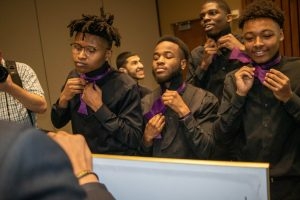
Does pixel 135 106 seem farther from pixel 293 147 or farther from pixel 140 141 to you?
pixel 293 147

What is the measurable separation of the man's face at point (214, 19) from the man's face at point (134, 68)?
1.03m

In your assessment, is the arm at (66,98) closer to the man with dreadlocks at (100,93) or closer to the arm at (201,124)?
the man with dreadlocks at (100,93)

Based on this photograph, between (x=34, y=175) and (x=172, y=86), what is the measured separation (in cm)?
149

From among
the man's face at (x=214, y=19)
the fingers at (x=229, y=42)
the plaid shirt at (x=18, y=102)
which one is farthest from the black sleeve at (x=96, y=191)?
the man's face at (x=214, y=19)

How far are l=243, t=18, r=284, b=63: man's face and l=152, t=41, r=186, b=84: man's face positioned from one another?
1.36ft

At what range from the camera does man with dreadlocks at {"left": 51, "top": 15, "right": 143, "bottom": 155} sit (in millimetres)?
1879

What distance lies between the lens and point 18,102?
1.81 meters

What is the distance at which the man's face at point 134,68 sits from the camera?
3.33 meters

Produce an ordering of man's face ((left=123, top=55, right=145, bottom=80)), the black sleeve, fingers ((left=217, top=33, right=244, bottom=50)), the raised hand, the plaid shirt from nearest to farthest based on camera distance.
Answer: the black sleeve, the raised hand, the plaid shirt, fingers ((left=217, top=33, right=244, bottom=50)), man's face ((left=123, top=55, right=145, bottom=80))

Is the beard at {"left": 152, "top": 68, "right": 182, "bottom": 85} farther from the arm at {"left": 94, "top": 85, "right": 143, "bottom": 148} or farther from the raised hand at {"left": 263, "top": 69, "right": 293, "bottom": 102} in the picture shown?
the raised hand at {"left": 263, "top": 69, "right": 293, "bottom": 102}

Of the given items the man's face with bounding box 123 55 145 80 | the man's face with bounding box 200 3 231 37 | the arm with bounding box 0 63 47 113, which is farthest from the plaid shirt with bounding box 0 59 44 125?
the man's face with bounding box 123 55 145 80

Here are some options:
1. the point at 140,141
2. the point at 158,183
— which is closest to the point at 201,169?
the point at 158,183

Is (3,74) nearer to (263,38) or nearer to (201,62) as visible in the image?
(263,38)

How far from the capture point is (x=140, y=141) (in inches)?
74.6
